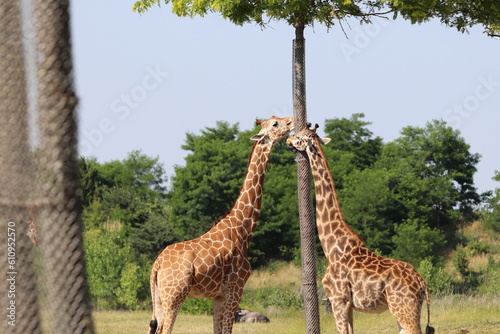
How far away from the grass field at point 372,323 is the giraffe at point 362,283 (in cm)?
421

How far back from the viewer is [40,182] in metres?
5.38

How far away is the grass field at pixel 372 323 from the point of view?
1497 centimetres

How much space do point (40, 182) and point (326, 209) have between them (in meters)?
6.17

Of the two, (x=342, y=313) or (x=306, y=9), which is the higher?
(x=306, y=9)

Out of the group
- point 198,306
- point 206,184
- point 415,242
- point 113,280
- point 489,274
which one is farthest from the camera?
point 206,184

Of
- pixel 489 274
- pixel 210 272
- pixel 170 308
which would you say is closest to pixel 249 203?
pixel 210 272

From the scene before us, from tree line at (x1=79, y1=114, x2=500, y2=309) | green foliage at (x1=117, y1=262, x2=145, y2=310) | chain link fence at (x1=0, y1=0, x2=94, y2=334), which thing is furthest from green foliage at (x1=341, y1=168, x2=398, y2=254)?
chain link fence at (x1=0, y1=0, x2=94, y2=334)

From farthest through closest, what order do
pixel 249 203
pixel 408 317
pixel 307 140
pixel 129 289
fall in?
pixel 129 289 → pixel 249 203 → pixel 307 140 → pixel 408 317

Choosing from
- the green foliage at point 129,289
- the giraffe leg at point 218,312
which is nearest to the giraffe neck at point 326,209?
the giraffe leg at point 218,312

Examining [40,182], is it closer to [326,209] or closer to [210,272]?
[210,272]

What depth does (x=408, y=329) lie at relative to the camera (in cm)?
1010

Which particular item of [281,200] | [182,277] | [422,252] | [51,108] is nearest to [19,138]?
[51,108]

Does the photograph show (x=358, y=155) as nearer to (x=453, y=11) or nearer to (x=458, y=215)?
(x=458, y=215)

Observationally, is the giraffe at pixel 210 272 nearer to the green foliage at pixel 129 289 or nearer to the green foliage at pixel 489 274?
the green foliage at pixel 129 289
